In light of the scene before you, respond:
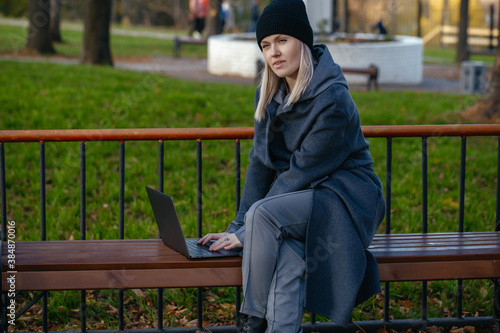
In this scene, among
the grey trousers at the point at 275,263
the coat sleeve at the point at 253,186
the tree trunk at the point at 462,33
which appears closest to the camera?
the grey trousers at the point at 275,263

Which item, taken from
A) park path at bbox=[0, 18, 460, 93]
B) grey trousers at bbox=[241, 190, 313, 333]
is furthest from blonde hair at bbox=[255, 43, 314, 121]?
park path at bbox=[0, 18, 460, 93]

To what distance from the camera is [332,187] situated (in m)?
3.09

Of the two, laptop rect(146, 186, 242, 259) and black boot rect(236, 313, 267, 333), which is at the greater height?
laptop rect(146, 186, 242, 259)

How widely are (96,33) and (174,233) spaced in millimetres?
11235

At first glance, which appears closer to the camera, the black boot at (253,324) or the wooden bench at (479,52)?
the black boot at (253,324)

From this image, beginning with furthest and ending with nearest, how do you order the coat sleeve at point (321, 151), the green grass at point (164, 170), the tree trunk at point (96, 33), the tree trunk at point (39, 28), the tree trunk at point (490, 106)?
the tree trunk at point (39, 28)
the tree trunk at point (96, 33)
the tree trunk at point (490, 106)
the green grass at point (164, 170)
the coat sleeve at point (321, 151)

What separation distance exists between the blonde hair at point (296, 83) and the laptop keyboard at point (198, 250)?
668 mm

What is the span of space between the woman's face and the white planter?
1227cm

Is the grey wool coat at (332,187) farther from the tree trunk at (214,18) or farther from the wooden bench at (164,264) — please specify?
the tree trunk at (214,18)

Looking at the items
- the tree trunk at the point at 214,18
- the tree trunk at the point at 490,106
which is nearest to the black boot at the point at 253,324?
the tree trunk at the point at 490,106

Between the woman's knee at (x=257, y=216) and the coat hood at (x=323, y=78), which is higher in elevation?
the coat hood at (x=323, y=78)

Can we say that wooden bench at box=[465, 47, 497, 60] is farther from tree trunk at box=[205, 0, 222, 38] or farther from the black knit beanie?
the black knit beanie

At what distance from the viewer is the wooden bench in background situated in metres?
3.14

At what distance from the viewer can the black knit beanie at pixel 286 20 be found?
3.14m
